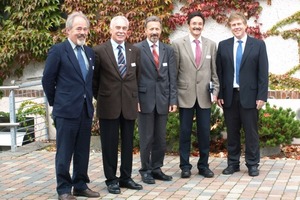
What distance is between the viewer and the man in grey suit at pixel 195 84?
27.5 feet

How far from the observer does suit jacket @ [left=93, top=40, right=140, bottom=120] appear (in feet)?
25.0

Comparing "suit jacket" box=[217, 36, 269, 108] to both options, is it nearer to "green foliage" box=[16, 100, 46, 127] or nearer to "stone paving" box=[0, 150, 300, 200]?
"stone paving" box=[0, 150, 300, 200]

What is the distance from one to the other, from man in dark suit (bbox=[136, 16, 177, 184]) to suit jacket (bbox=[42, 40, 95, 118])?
41.7 inches

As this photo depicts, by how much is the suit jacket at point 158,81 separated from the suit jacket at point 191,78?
0.17 m

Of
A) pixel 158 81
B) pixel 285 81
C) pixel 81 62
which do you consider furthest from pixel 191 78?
pixel 285 81

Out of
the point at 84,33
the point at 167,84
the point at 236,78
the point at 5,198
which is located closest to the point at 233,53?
the point at 236,78

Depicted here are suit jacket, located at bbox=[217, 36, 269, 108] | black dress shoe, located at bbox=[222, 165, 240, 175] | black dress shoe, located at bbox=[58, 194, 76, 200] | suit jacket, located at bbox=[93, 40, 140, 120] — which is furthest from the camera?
black dress shoe, located at bbox=[222, 165, 240, 175]

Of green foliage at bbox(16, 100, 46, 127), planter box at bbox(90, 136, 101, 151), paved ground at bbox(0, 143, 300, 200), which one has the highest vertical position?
green foliage at bbox(16, 100, 46, 127)

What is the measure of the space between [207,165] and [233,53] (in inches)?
53.8

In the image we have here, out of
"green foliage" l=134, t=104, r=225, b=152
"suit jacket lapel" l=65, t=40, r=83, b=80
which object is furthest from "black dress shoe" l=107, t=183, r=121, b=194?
"green foliage" l=134, t=104, r=225, b=152

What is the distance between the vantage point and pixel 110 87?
25.0 ft

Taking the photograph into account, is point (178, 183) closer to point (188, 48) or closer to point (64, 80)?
point (188, 48)

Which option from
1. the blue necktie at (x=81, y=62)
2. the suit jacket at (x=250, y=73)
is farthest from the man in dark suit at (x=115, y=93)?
the suit jacket at (x=250, y=73)

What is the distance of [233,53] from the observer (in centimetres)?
852
